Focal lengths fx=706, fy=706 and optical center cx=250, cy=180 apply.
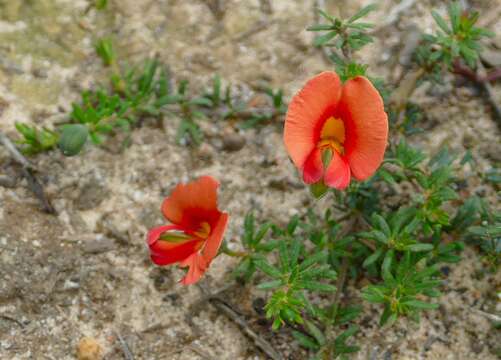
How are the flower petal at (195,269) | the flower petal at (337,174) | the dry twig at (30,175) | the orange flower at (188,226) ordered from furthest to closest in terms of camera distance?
the dry twig at (30,175) < the orange flower at (188,226) < the flower petal at (195,269) < the flower petal at (337,174)

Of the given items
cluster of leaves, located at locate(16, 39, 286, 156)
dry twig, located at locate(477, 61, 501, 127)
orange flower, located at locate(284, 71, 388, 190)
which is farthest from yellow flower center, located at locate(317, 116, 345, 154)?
dry twig, located at locate(477, 61, 501, 127)

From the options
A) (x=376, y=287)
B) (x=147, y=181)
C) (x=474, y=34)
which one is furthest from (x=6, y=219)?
(x=474, y=34)

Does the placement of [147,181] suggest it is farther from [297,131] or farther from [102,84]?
[297,131]

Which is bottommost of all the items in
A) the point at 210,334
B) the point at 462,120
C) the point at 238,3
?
the point at 210,334

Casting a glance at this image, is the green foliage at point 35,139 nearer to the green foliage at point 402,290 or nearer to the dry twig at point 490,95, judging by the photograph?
the green foliage at point 402,290

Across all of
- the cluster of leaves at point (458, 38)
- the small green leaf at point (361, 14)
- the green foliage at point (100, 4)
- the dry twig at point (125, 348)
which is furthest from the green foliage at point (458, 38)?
the dry twig at point (125, 348)

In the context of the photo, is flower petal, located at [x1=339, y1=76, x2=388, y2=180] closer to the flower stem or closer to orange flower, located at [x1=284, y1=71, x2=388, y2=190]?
orange flower, located at [x1=284, y1=71, x2=388, y2=190]
